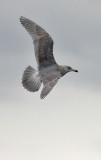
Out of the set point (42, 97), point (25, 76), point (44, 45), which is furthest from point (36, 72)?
point (42, 97)

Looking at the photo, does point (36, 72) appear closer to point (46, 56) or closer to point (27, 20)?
point (46, 56)

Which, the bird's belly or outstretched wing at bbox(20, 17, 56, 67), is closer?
the bird's belly

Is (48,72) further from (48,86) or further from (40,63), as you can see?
(48,86)

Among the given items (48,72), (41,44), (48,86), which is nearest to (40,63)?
(41,44)

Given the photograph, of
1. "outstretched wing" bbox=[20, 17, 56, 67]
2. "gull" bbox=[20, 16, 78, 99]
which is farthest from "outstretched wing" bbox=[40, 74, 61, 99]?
"outstretched wing" bbox=[20, 17, 56, 67]

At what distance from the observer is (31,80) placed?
56.7 ft

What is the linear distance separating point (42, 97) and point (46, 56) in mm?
5756

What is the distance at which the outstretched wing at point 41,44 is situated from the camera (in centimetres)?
1850

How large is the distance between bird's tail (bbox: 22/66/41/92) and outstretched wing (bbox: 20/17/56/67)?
0.78 metres

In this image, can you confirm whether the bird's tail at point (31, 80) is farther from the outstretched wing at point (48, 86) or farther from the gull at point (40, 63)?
the outstretched wing at point (48, 86)

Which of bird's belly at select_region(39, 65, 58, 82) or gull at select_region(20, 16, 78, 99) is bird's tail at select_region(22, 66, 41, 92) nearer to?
gull at select_region(20, 16, 78, 99)

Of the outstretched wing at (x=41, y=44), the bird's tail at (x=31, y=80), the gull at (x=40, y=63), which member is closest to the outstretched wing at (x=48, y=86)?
the gull at (x=40, y=63)

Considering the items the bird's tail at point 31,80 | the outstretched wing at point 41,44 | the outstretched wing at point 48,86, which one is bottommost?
the outstretched wing at point 48,86

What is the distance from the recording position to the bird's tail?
17094 mm
